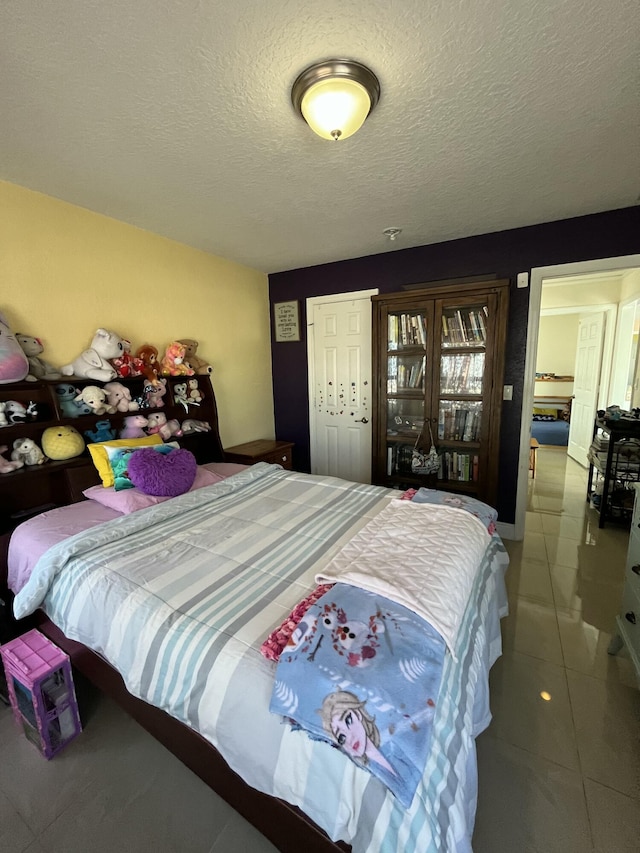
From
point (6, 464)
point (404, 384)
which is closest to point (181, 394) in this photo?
point (6, 464)

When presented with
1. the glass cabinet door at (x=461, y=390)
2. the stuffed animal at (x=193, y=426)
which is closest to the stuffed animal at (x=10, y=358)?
the stuffed animal at (x=193, y=426)

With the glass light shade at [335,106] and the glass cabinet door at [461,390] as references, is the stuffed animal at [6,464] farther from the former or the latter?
the glass cabinet door at [461,390]

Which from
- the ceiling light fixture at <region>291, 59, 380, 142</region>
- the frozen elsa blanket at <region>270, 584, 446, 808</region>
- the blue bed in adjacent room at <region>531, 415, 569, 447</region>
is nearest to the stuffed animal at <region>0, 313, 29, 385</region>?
the ceiling light fixture at <region>291, 59, 380, 142</region>

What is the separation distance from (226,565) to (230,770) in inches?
23.8

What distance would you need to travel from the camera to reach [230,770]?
1074 millimetres

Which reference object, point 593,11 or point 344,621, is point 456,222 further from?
point 344,621

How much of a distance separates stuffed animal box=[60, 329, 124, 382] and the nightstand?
1.22 metres

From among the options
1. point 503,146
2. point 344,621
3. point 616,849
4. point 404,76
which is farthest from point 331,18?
point 616,849

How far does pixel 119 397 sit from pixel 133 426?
0.21 metres

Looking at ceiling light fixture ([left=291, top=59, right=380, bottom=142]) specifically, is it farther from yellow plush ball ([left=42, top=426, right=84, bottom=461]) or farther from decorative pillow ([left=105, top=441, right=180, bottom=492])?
yellow plush ball ([left=42, top=426, right=84, bottom=461])

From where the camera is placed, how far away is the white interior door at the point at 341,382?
348 cm

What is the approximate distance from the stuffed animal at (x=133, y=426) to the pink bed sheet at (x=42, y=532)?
2.02ft

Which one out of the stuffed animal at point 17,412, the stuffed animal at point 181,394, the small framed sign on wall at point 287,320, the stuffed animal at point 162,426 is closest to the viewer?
the stuffed animal at point 17,412

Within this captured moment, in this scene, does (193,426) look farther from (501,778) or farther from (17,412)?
(501,778)
